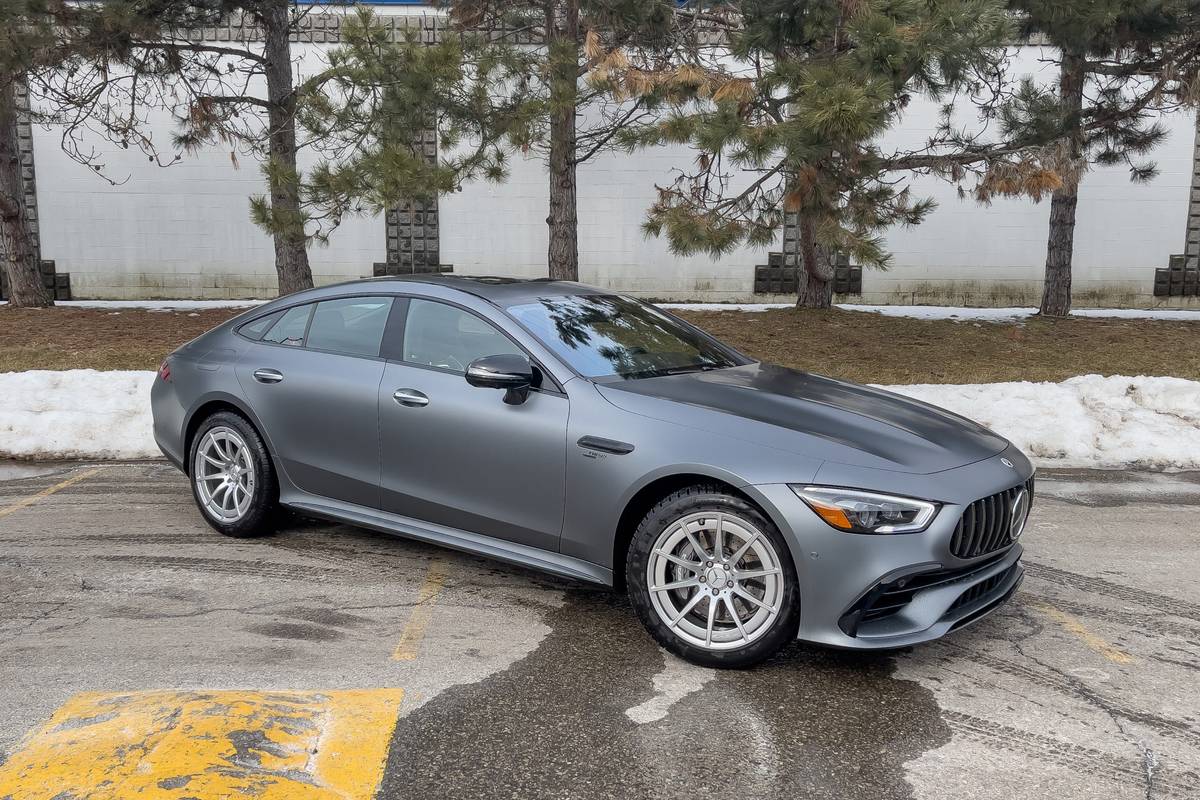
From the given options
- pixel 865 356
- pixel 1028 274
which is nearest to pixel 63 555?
pixel 865 356

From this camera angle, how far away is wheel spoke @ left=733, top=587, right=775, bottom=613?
3.76 metres

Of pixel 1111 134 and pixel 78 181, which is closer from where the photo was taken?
pixel 1111 134

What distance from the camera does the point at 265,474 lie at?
5.35 m

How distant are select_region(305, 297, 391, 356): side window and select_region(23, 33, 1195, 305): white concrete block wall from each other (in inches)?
500

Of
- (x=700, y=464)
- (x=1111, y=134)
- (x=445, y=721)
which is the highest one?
(x=1111, y=134)

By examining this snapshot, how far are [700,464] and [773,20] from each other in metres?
7.25

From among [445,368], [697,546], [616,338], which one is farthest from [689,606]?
[445,368]

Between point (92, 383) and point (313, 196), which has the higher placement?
point (313, 196)

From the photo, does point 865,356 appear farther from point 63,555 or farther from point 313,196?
point 63,555

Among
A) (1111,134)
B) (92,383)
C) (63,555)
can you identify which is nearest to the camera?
(63,555)

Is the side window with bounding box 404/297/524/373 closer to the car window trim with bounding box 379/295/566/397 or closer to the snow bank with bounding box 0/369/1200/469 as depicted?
the car window trim with bounding box 379/295/566/397

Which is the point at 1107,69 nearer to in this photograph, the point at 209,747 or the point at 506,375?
the point at 506,375

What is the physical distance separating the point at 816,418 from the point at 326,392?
7.93ft

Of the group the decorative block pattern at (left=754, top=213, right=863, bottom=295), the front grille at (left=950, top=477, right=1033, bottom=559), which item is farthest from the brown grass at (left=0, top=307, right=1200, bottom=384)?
the front grille at (left=950, top=477, right=1033, bottom=559)
